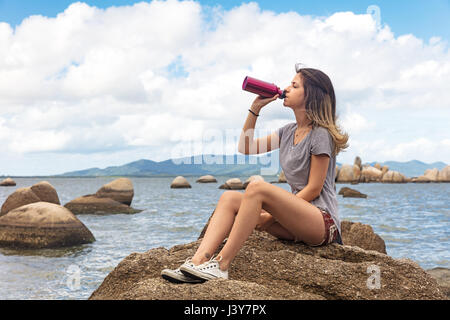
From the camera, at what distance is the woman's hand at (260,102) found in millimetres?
3669

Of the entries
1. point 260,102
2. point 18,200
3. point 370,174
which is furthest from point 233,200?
point 370,174

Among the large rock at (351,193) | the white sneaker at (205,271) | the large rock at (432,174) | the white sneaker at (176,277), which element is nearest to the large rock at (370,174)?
the large rock at (432,174)

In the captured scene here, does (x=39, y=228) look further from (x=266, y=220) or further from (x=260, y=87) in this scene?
(x=260, y=87)

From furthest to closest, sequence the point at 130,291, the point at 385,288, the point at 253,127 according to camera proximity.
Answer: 1. the point at 253,127
2. the point at 385,288
3. the point at 130,291

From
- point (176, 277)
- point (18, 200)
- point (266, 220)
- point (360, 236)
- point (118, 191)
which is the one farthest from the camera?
point (118, 191)

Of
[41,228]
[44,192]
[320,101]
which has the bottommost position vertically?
[41,228]

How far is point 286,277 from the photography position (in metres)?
3.38

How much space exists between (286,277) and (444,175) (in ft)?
182

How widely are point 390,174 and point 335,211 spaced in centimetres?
5294

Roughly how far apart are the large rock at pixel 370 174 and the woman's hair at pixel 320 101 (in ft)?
162

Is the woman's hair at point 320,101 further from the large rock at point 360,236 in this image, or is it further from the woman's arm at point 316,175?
the large rock at point 360,236
